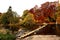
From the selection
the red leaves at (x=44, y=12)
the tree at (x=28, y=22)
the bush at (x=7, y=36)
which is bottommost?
the bush at (x=7, y=36)

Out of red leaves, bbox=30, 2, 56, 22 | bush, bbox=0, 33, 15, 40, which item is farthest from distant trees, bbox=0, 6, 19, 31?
red leaves, bbox=30, 2, 56, 22

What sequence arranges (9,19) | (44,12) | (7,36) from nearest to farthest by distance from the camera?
(7,36), (9,19), (44,12)

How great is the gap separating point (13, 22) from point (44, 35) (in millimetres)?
644

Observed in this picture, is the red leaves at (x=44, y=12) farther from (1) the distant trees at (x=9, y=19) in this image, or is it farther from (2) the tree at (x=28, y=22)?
(1) the distant trees at (x=9, y=19)

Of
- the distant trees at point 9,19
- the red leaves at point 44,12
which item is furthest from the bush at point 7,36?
the red leaves at point 44,12

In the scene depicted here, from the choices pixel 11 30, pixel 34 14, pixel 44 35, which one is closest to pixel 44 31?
pixel 44 35

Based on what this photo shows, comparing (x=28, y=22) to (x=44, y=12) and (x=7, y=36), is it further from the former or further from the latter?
(x=7, y=36)

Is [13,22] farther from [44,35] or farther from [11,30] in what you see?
[44,35]

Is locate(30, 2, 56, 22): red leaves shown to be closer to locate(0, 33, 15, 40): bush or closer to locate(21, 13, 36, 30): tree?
locate(21, 13, 36, 30): tree

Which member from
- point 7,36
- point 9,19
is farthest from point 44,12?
point 7,36

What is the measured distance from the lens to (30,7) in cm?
409

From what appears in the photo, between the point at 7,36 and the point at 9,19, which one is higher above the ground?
the point at 9,19

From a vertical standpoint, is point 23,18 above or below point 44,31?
above

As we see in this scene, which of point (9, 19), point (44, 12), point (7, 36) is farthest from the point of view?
point (44, 12)
